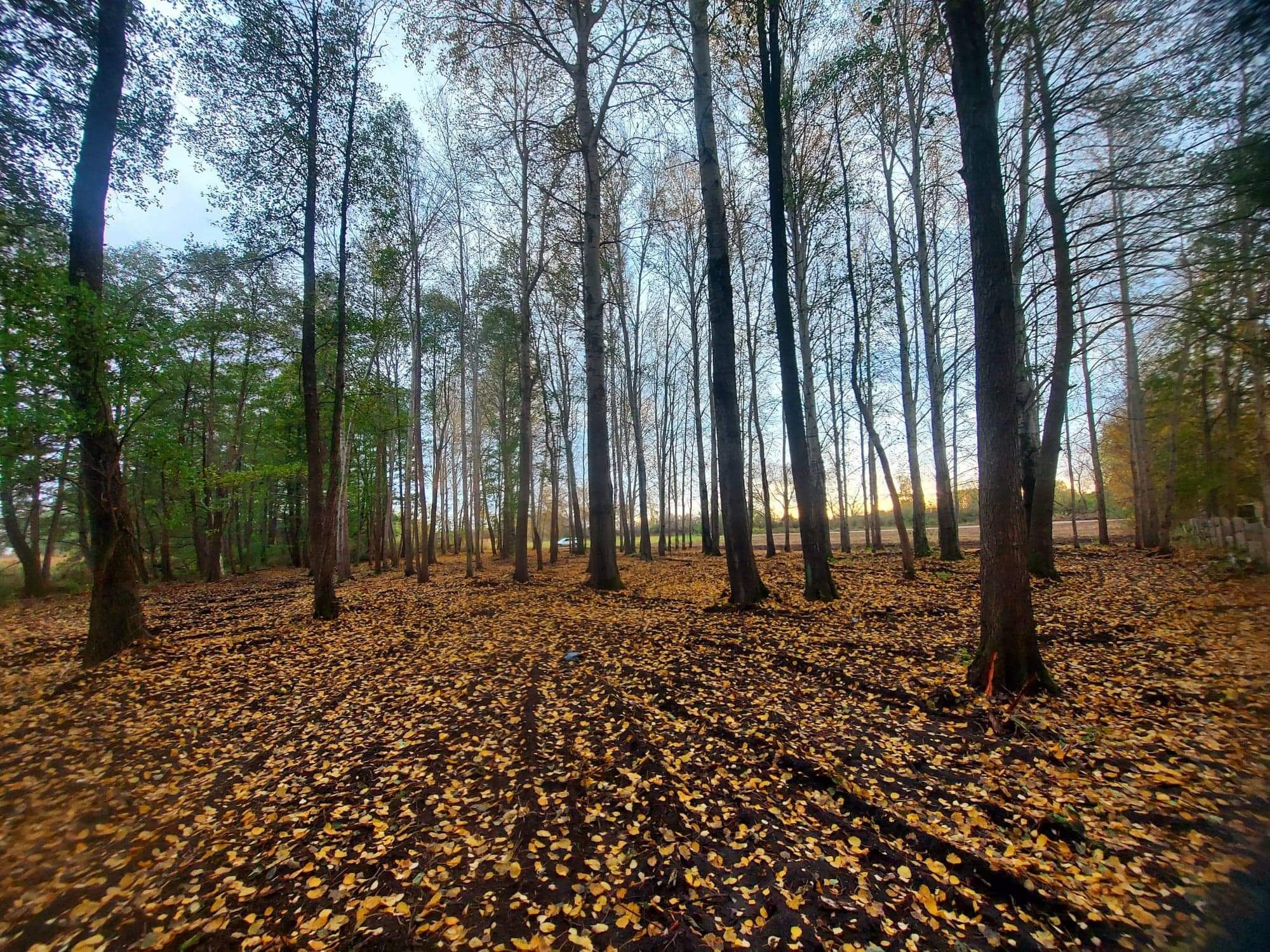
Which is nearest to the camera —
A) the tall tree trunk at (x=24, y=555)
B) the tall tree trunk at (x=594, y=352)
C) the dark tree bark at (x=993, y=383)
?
the dark tree bark at (x=993, y=383)

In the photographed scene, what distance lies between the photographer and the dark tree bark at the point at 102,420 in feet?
19.8

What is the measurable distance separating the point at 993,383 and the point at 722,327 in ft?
15.3

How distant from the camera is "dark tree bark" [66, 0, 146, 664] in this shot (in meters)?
6.03

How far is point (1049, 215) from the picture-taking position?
28.7ft

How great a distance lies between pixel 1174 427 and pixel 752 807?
1489 cm

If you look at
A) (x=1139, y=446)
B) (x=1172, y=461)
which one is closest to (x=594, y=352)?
(x=1172, y=461)

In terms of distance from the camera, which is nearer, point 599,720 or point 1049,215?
point 599,720

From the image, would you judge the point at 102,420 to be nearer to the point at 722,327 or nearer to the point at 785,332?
the point at 722,327

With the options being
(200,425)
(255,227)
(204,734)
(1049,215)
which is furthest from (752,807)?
(200,425)

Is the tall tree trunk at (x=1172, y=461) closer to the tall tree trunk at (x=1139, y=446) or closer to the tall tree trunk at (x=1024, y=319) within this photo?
the tall tree trunk at (x=1139, y=446)

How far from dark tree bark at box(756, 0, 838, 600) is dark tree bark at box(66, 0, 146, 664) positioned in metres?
9.75

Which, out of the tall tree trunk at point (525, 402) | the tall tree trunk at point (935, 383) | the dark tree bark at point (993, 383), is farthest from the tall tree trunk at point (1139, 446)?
the tall tree trunk at point (525, 402)

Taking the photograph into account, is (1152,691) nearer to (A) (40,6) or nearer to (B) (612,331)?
(A) (40,6)

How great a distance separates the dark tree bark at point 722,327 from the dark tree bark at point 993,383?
3917 millimetres
